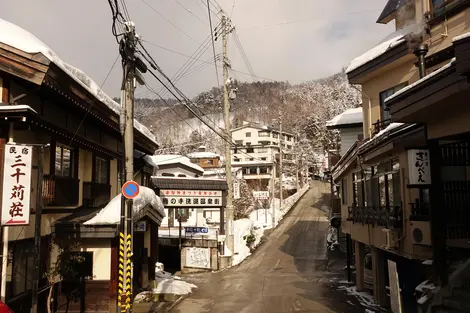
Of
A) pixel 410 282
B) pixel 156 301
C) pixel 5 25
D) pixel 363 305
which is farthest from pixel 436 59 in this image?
pixel 156 301

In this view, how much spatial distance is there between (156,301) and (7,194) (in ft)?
36.5

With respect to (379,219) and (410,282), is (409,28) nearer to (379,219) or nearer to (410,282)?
(379,219)

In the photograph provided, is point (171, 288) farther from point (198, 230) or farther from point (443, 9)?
point (443, 9)

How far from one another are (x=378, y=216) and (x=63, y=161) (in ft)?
36.7

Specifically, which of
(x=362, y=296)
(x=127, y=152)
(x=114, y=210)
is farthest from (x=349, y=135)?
(x=127, y=152)

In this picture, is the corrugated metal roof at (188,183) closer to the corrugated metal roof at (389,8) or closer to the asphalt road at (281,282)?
the asphalt road at (281,282)

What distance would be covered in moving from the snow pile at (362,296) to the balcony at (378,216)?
3356 millimetres

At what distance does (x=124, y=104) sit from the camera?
37.6 ft

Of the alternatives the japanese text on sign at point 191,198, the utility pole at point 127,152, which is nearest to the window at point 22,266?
the utility pole at point 127,152

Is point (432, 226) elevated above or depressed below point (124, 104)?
below

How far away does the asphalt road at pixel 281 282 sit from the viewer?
1720cm

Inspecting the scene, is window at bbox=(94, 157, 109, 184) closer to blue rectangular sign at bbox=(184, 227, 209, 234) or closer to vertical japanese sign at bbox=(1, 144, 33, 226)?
vertical japanese sign at bbox=(1, 144, 33, 226)

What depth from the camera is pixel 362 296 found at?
62.2 feet

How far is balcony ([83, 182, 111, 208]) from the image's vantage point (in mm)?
15062
